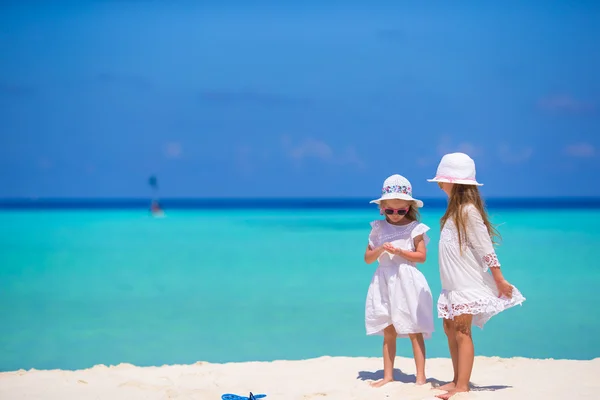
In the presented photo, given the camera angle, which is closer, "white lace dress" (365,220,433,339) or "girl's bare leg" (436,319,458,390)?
"girl's bare leg" (436,319,458,390)

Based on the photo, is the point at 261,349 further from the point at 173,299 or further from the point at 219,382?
the point at 173,299

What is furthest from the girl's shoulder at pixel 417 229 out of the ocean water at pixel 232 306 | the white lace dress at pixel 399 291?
the ocean water at pixel 232 306

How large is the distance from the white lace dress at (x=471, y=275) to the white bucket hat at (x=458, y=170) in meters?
0.16

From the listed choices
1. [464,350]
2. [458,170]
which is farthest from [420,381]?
[458,170]

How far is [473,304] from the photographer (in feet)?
13.8

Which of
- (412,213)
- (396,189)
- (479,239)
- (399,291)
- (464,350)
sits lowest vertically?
(464,350)

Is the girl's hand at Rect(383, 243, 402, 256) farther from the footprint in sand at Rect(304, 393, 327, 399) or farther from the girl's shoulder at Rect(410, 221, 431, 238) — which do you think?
the footprint in sand at Rect(304, 393, 327, 399)

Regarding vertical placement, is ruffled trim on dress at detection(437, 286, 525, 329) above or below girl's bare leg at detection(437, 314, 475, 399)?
above

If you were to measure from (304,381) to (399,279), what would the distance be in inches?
39.0

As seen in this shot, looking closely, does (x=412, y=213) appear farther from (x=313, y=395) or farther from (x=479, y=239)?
(x=313, y=395)

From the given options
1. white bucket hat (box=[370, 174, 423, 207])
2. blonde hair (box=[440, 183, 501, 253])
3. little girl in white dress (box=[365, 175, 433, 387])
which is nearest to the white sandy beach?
little girl in white dress (box=[365, 175, 433, 387])

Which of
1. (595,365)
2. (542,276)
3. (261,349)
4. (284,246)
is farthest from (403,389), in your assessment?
(284,246)

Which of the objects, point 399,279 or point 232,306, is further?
point 232,306

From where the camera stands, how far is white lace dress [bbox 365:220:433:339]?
4621mm
